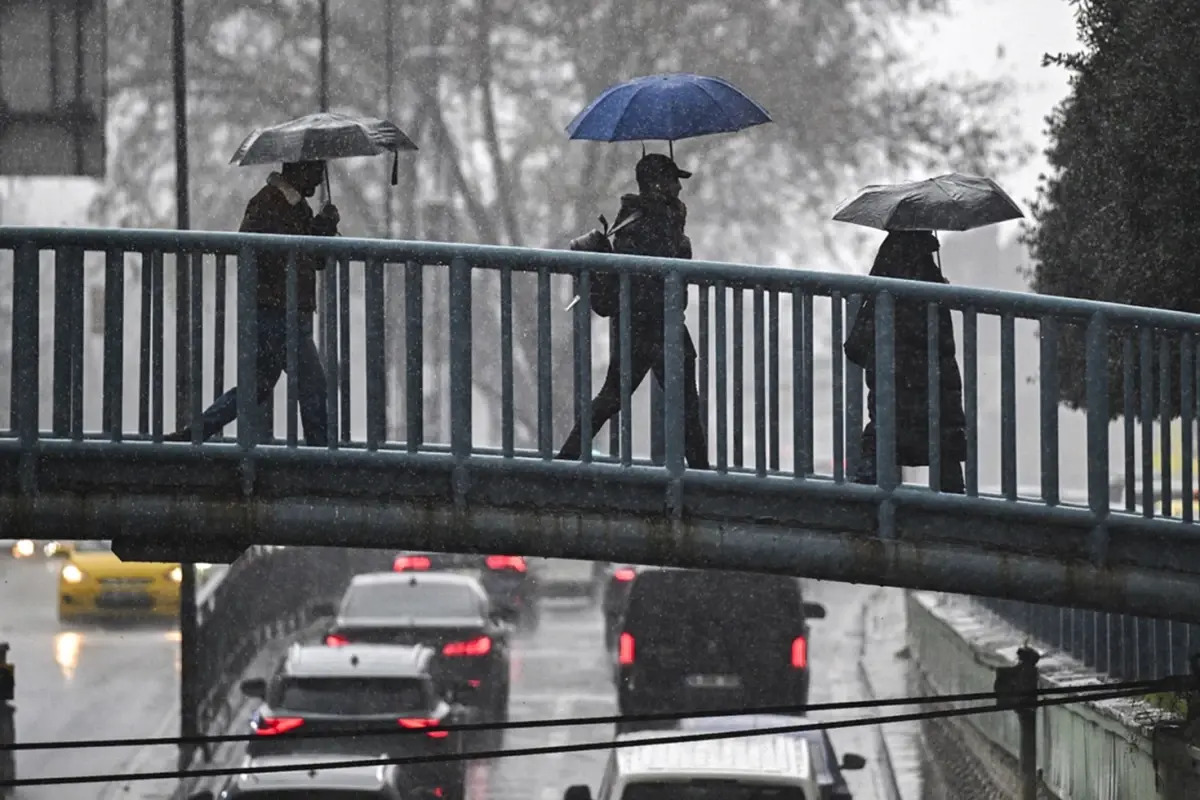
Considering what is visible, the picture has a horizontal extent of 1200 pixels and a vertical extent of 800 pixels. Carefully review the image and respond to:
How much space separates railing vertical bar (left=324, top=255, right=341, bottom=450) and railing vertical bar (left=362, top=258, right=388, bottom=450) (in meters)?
0.14

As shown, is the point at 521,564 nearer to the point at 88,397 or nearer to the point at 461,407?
the point at 461,407

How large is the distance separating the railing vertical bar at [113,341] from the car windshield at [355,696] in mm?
9642

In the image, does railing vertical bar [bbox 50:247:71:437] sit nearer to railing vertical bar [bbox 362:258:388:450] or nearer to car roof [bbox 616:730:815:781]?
railing vertical bar [bbox 362:258:388:450]

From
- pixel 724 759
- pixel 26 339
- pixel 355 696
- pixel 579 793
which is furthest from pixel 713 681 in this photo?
pixel 26 339

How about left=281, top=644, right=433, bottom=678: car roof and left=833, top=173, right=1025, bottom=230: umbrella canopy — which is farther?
left=281, top=644, right=433, bottom=678: car roof

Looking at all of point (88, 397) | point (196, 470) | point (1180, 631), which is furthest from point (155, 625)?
point (88, 397)

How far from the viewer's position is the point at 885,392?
968 cm

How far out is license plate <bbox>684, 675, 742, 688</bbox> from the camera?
23.9 meters

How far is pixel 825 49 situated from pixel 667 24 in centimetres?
267

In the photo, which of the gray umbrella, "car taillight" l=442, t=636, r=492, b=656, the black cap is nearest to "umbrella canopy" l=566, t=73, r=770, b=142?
the black cap

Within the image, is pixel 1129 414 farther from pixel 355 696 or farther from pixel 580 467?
pixel 355 696

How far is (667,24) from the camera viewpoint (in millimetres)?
40906

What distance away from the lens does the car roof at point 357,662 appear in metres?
19.6

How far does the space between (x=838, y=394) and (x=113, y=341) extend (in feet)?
9.31
